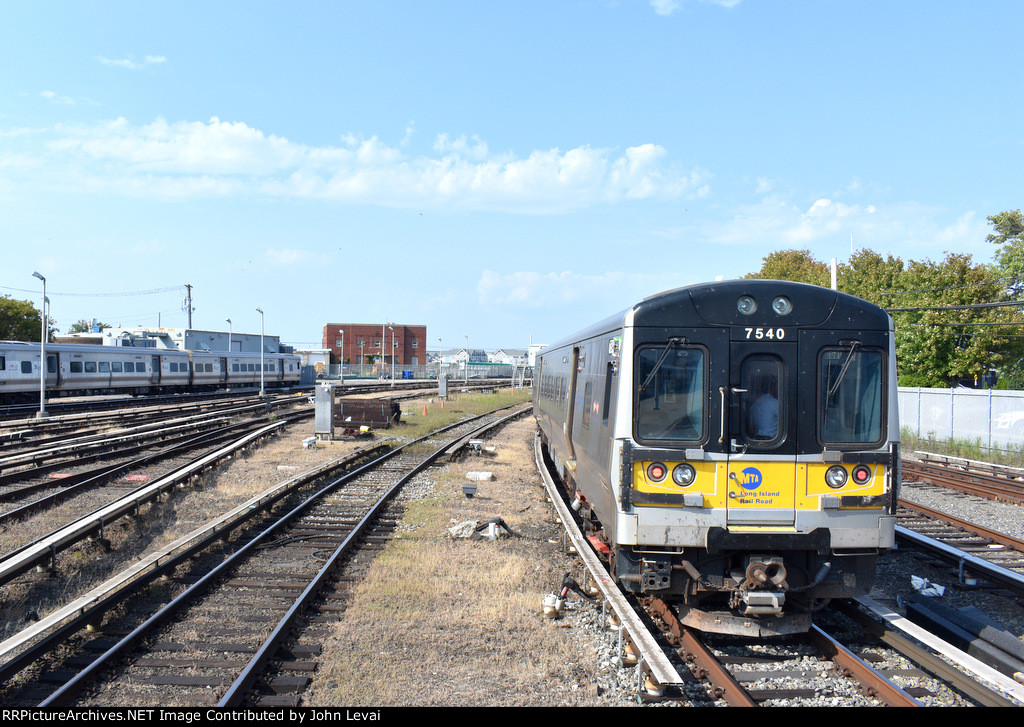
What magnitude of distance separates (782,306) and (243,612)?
6028 millimetres

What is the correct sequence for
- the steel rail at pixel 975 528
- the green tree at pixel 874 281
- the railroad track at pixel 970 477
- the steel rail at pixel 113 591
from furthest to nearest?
the green tree at pixel 874 281, the railroad track at pixel 970 477, the steel rail at pixel 975 528, the steel rail at pixel 113 591

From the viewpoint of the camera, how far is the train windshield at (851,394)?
19.6ft

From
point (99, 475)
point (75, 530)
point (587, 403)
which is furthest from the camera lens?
point (99, 475)

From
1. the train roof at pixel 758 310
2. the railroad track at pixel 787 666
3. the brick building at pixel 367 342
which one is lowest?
the railroad track at pixel 787 666

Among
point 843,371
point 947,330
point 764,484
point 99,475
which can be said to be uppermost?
point 947,330

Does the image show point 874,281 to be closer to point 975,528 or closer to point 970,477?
point 970,477

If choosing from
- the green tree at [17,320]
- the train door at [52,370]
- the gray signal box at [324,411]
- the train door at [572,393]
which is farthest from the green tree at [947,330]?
the green tree at [17,320]

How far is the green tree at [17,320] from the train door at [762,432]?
217 ft

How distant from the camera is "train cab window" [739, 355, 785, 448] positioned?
594cm

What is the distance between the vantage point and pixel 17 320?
187ft

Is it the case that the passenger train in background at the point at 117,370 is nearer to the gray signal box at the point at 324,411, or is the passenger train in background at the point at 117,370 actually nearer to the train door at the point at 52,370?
the train door at the point at 52,370

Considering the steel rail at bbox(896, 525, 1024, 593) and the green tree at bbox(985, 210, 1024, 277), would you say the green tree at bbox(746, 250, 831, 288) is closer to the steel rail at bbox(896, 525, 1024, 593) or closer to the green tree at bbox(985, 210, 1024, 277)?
the green tree at bbox(985, 210, 1024, 277)

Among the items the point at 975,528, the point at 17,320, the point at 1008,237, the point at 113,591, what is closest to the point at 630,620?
the point at 113,591
